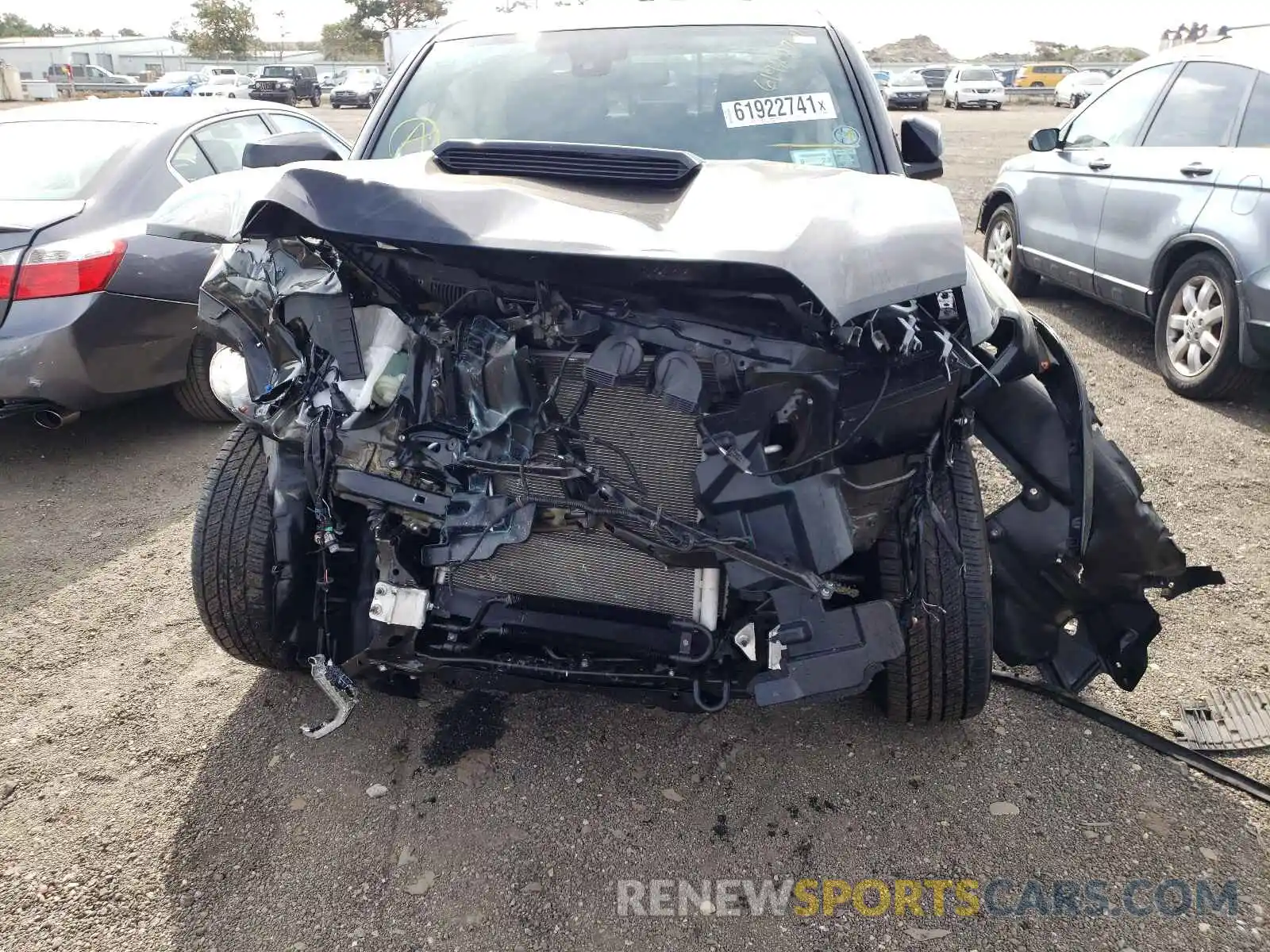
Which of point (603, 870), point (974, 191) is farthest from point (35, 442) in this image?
point (974, 191)

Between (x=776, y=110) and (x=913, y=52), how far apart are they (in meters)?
82.7

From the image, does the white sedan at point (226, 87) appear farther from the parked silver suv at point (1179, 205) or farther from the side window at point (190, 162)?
the parked silver suv at point (1179, 205)

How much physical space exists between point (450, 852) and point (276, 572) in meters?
0.86

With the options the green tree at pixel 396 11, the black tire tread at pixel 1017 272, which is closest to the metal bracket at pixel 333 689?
the black tire tread at pixel 1017 272

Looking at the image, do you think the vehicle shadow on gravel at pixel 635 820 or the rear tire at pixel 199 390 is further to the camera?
the rear tire at pixel 199 390

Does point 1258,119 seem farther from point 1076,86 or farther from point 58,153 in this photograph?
point 1076,86

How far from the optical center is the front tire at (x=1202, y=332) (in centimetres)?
458

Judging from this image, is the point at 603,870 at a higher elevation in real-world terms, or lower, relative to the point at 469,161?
lower

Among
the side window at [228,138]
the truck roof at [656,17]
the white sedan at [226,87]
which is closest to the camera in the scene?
the truck roof at [656,17]

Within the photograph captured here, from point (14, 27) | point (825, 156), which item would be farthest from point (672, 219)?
point (14, 27)

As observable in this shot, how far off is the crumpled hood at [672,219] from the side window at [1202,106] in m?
3.75

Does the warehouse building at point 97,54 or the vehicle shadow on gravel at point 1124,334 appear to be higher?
the warehouse building at point 97,54

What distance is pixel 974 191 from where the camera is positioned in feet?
39.0

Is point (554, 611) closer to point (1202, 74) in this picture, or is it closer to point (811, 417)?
point (811, 417)
